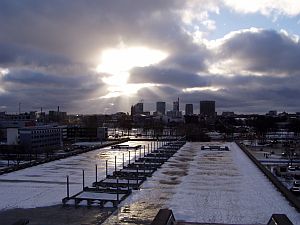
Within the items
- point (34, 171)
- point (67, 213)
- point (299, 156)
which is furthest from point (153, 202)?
point (299, 156)

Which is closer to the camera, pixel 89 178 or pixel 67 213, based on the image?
pixel 67 213

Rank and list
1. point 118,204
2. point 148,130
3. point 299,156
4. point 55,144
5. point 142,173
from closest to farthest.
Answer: point 118,204 < point 142,173 < point 299,156 < point 55,144 < point 148,130

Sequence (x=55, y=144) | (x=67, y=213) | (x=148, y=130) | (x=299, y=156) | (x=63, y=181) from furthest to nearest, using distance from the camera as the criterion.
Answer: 1. (x=148, y=130)
2. (x=55, y=144)
3. (x=299, y=156)
4. (x=63, y=181)
5. (x=67, y=213)

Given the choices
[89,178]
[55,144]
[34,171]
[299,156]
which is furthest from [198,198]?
[55,144]

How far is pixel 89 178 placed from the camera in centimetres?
2025

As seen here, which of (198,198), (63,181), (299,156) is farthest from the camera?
(299,156)

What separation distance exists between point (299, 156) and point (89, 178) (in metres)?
18.8


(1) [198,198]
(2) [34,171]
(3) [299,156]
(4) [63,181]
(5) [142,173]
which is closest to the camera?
(1) [198,198]

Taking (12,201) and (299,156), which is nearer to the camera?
(12,201)

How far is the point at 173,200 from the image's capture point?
15062mm

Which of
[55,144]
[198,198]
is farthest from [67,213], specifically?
[55,144]

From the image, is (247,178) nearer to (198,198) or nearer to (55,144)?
(198,198)

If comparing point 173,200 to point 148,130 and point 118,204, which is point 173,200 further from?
point 148,130

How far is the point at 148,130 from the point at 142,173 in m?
51.3
